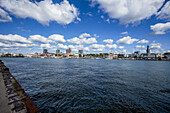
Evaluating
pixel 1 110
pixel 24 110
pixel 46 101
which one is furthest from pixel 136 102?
pixel 1 110

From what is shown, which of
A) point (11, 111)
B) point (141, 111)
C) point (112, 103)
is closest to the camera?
point (11, 111)

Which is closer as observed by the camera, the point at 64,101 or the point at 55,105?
the point at 55,105

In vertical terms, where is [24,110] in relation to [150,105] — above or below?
above

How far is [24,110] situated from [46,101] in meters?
3.62

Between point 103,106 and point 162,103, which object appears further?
point 162,103

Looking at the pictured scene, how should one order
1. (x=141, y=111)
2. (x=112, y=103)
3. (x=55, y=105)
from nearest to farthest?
1. (x=141, y=111)
2. (x=55, y=105)
3. (x=112, y=103)

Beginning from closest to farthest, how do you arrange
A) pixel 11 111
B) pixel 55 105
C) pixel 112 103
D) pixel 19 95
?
pixel 11 111
pixel 19 95
pixel 55 105
pixel 112 103

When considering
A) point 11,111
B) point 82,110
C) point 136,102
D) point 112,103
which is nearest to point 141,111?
point 136,102

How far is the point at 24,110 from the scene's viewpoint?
5043 mm

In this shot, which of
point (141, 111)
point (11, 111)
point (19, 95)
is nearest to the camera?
point (11, 111)

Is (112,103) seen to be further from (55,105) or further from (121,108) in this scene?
(55,105)

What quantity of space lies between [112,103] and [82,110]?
10.8 ft

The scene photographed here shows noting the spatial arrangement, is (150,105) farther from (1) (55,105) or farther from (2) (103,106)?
(1) (55,105)

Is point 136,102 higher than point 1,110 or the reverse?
the reverse
